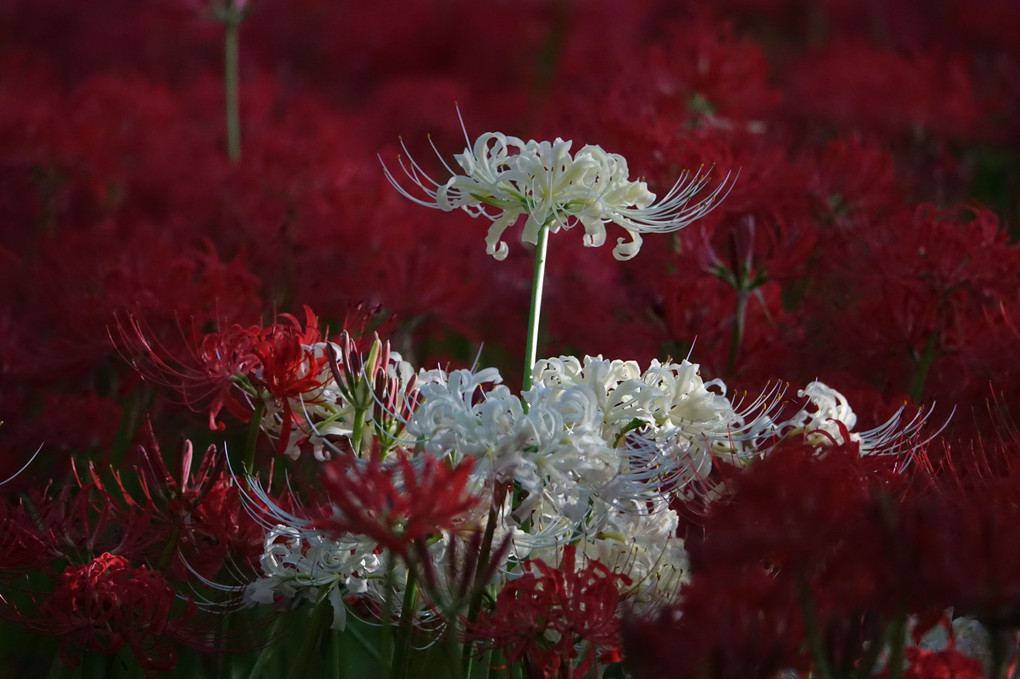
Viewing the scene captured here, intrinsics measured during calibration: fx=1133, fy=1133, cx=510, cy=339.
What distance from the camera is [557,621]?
1.03 metres

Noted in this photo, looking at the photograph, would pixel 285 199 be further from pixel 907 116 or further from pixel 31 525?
pixel 907 116

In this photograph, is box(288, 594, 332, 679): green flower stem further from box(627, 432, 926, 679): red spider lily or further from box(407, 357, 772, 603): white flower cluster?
box(627, 432, 926, 679): red spider lily

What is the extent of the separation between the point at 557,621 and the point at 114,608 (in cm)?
46

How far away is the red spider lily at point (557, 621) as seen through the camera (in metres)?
1.03

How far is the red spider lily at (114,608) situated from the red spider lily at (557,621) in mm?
344

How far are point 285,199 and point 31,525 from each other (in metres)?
1.20

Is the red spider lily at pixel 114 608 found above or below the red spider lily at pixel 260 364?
below

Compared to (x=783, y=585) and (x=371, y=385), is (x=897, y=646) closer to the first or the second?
(x=783, y=585)

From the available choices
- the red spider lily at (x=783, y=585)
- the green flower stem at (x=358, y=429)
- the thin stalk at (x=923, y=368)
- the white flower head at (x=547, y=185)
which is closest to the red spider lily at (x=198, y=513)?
the green flower stem at (x=358, y=429)

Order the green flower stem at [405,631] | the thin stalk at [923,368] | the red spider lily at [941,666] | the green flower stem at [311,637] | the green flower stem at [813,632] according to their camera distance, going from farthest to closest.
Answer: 1. the thin stalk at [923,368]
2. the green flower stem at [311,637]
3. the green flower stem at [405,631]
4. the red spider lily at [941,666]
5. the green flower stem at [813,632]

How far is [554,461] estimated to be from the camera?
1004 millimetres

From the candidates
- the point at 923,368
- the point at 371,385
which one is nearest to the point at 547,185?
the point at 371,385

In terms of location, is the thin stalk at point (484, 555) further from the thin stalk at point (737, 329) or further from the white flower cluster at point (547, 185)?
the thin stalk at point (737, 329)

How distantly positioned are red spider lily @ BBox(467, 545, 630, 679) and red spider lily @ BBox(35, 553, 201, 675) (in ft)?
1.13
